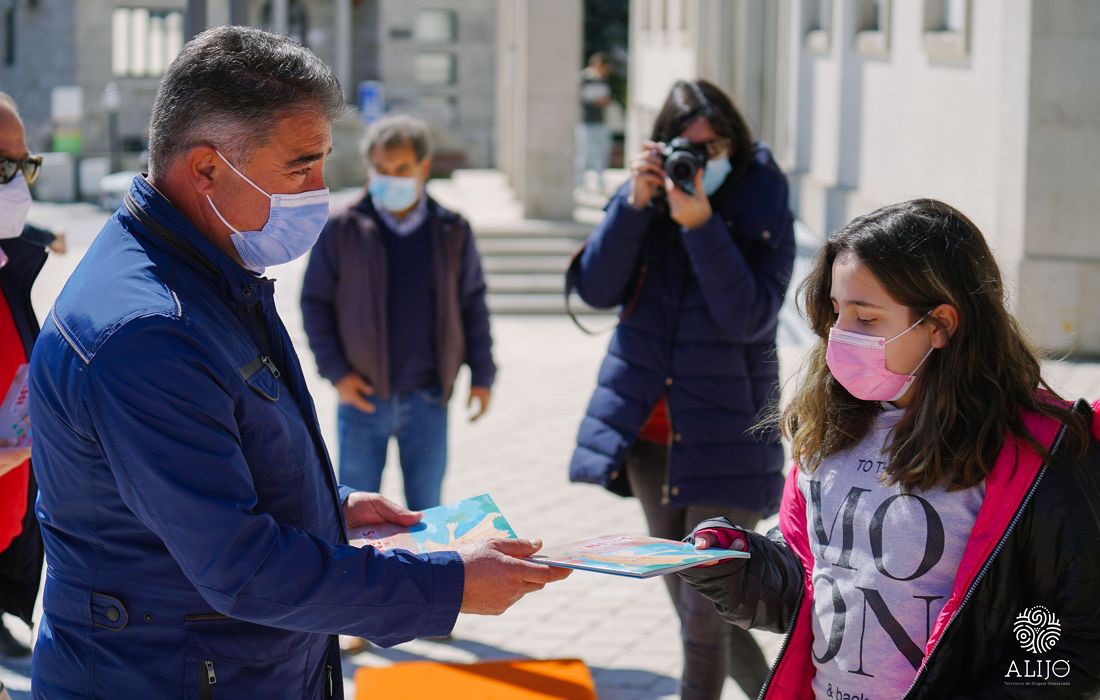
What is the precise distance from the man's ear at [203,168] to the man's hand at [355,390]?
140 inches

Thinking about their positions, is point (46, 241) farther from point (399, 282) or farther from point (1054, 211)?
point (1054, 211)

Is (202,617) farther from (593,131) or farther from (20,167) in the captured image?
(593,131)

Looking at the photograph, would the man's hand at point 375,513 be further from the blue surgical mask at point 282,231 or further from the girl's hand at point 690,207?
the girl's hand at point 690,207

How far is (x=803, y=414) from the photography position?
10.8 ft

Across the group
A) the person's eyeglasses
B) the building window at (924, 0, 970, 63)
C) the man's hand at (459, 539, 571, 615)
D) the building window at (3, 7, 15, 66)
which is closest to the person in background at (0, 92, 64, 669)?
the person's eyeglasses

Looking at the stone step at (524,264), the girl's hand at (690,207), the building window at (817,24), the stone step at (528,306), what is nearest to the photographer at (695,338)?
the girl's hand at (690,207)

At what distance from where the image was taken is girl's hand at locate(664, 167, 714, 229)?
15.7 feet

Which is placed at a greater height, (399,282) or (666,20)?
(666,20)

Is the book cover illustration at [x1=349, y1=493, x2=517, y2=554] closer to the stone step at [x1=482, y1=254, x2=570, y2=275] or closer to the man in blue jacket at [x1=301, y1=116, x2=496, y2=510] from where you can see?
the man in blue jacket at [x1=301, y1=116, x2=496, y2=510]

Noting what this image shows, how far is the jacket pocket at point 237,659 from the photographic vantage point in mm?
2621

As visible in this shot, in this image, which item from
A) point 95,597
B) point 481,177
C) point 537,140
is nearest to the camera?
point 95,597

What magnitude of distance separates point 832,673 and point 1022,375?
28.0 inches

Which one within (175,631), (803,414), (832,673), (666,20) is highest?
(666,20)

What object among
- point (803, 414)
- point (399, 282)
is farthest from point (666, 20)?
point (803, 414)
